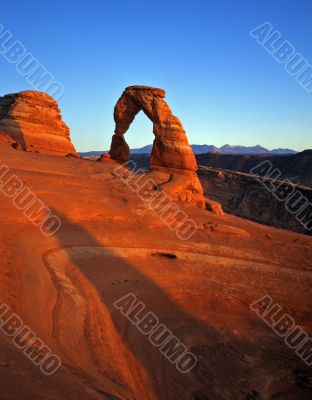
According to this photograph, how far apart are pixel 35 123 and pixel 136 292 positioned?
19.3 metres

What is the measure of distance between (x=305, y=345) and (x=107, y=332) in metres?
3.97

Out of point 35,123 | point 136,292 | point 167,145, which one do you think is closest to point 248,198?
point 167,145

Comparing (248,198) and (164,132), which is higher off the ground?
(248,198)

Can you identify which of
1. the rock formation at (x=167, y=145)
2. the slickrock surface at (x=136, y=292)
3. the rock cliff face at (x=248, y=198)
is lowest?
the slickrock surface at (x=136, y=292)

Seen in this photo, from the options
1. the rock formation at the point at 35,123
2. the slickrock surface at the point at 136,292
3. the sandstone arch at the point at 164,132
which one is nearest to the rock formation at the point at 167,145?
the sandstone arch at the point at 164,132

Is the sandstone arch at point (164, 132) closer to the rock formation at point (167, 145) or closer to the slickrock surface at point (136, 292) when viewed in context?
the rock formation at point (167, 145)

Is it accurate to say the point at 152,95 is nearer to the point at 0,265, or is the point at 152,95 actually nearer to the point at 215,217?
the point at 215,217

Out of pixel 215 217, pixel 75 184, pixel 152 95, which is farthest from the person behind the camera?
pixel 152 95

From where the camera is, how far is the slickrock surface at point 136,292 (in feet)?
14.0

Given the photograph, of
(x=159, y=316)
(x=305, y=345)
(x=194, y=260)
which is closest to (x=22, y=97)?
(x=194, y=260)

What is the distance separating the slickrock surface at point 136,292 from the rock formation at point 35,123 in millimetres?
10891

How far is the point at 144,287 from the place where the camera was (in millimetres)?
7469

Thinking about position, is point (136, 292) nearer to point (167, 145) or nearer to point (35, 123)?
point (167, 145)

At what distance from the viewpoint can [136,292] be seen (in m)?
7.18
